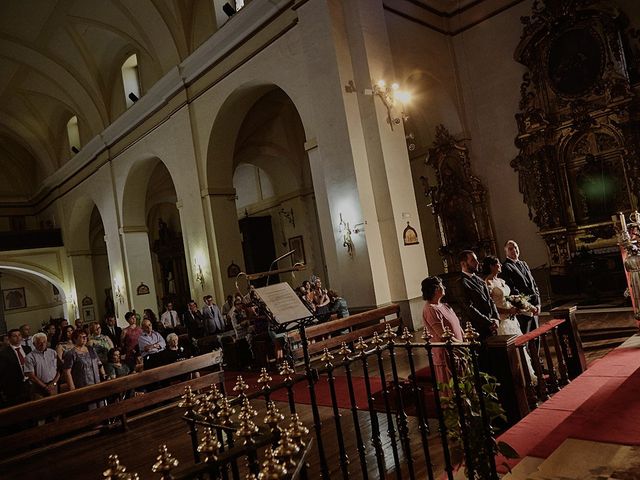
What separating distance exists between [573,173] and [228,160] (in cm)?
820

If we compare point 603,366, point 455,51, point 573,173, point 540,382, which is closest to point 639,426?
point 540,382

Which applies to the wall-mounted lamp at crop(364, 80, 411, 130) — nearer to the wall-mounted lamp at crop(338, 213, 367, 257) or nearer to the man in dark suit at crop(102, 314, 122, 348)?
the wall-mounted lamp at crop(338, 213, 367, 257)

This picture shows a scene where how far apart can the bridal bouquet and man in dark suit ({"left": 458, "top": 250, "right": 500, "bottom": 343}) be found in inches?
→ 13.6

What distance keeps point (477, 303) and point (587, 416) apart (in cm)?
153

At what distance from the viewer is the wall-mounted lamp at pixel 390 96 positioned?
866cm

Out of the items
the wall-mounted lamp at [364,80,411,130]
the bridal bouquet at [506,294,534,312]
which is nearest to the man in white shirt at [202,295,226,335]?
the wall-mounted lamp at [364,80,411,130]

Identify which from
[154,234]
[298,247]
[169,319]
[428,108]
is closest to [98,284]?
[154,234]

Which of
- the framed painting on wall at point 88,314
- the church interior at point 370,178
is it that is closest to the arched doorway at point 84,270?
the framed painting on wall at point 88,314

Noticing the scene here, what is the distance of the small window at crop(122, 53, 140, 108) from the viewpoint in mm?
15211

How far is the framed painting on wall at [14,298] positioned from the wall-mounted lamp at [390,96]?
21718mm

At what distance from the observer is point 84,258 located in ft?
67.3

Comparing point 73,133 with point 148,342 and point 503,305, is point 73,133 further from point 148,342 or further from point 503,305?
point 503,305

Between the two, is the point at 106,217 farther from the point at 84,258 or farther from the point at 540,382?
the point at 540,382

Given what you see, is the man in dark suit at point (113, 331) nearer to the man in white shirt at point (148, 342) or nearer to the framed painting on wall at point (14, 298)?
the man in white shirt at point (148, 342)
